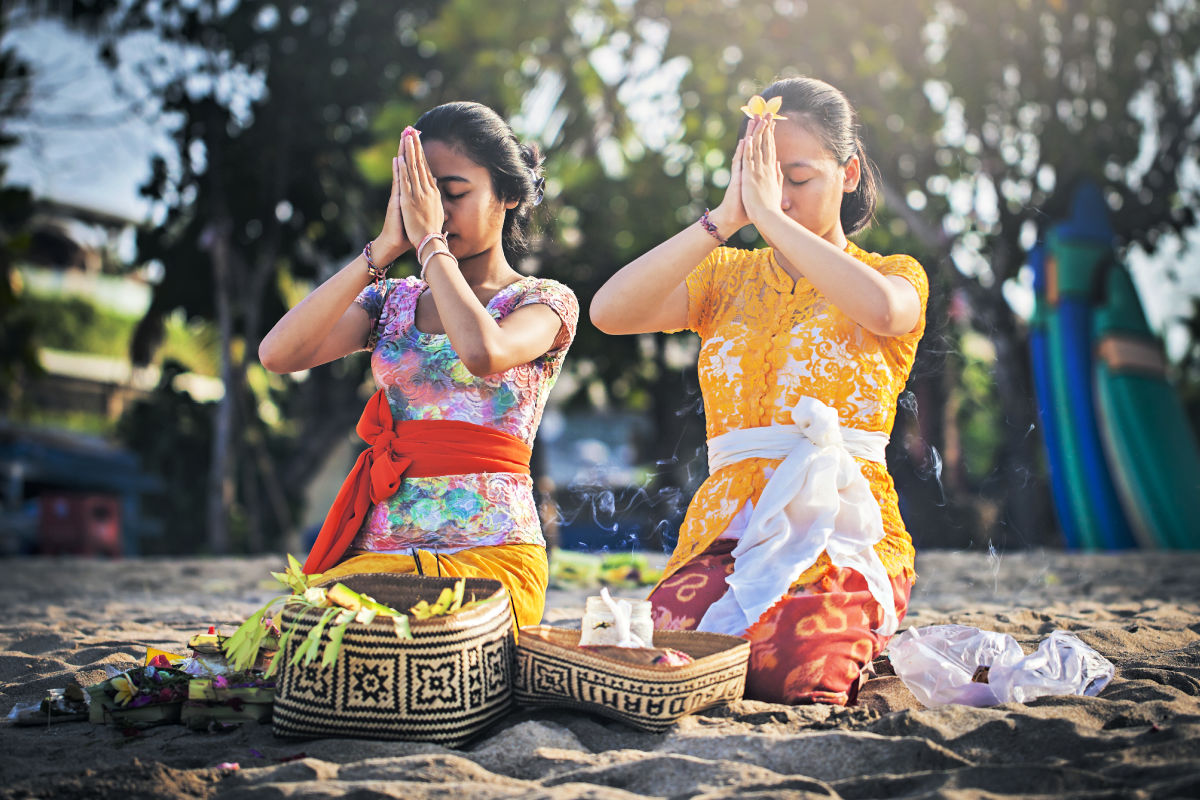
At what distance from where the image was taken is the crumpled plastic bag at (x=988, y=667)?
278 centimetres

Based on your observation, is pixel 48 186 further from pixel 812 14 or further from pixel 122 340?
pixel 122 340

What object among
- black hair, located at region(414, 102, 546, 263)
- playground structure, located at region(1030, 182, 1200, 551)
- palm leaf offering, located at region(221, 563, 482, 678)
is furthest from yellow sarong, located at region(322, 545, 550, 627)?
playground structure, located at region(1030, 182, 1200, 551)

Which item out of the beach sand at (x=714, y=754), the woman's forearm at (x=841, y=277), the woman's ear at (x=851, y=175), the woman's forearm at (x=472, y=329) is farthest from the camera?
the woman's ear at (x=851, y=175)

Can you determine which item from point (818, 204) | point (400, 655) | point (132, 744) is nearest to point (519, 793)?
point (400, 655)

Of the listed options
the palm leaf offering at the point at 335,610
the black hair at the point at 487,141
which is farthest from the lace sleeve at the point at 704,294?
the palm leaf offering at the point at 335,610

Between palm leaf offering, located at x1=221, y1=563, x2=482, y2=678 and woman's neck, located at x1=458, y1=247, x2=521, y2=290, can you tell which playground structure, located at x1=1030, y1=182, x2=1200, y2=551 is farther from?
palm leaf offering, located at x1=221, y1=563, x2=482, y2=678

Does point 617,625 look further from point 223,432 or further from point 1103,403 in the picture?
point 223,432

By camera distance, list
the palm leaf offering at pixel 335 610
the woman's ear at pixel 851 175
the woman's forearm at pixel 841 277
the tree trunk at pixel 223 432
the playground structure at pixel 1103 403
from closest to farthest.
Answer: the palm leaf offering at pixel 335 610, the woman's forearm at pixel 841 277, the woman's ear at pixel 851 175, the playground structure at pixel 1103 403, the tree trunk at pixel 223 432

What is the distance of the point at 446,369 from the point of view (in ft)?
9.79

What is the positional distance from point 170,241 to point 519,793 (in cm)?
1218

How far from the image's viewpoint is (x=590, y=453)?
2619 centimetres

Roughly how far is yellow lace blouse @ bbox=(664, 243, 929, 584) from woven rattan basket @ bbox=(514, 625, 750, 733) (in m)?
0.53

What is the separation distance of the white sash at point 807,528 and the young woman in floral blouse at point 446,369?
22.5 inches

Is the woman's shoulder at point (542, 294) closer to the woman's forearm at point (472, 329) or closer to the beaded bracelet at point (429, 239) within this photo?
the woman's forearm at point (472, 329)
